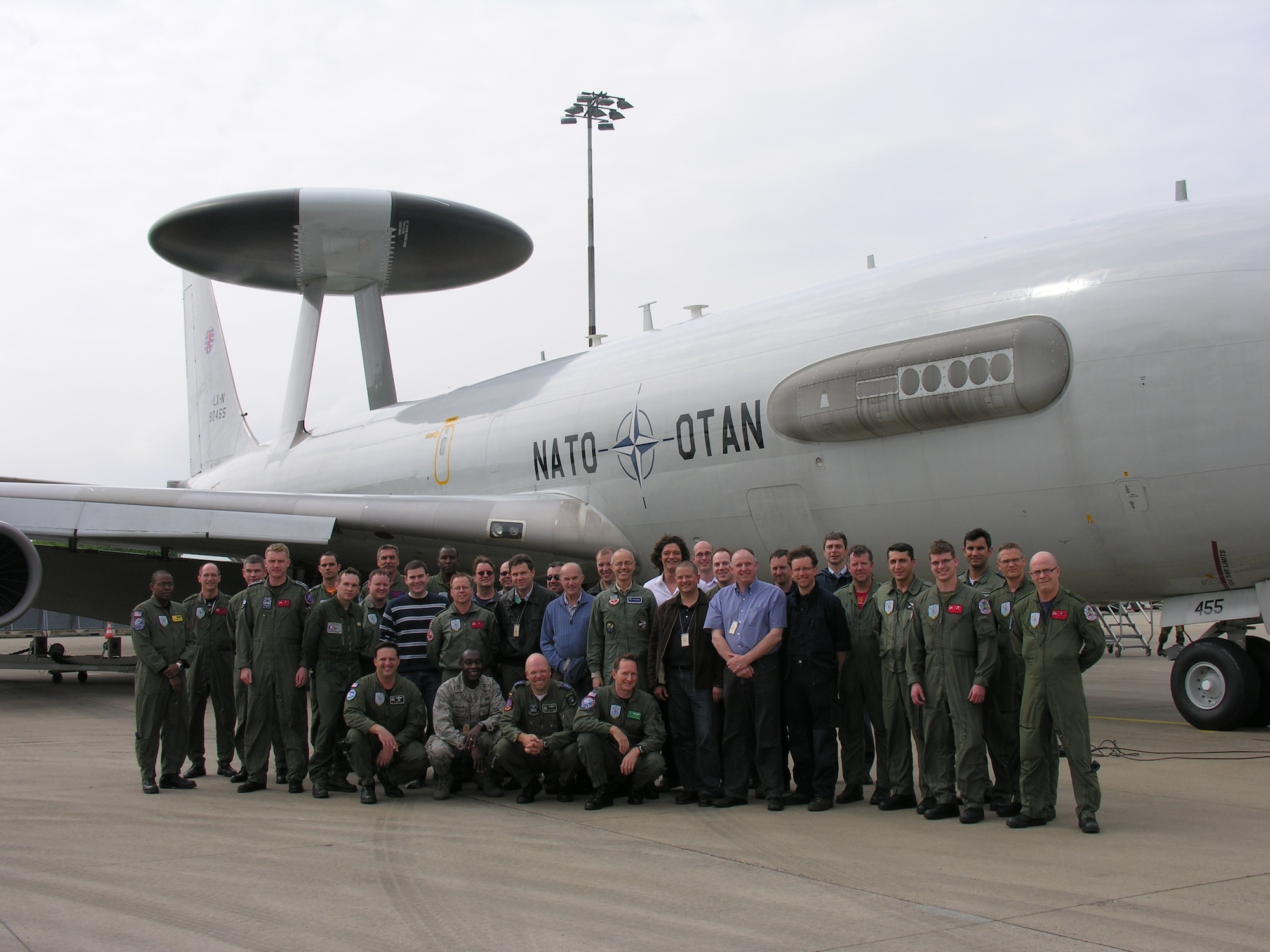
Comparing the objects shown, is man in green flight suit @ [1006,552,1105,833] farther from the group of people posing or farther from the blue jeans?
the blue jeans

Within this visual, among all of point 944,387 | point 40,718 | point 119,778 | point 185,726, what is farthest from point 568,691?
point 40,718

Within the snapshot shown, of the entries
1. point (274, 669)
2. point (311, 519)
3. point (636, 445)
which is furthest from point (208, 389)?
point (274, 669)

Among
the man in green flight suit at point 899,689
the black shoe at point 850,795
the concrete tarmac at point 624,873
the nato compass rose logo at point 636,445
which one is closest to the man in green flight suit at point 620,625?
the concrete tarmac at point 624,873

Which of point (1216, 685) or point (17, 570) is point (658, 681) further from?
point (17, 570)

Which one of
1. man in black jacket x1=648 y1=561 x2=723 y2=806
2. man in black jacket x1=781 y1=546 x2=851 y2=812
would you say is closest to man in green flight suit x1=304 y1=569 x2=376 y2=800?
man in black jacket x1=648 y1=561 x2=723 y2=806

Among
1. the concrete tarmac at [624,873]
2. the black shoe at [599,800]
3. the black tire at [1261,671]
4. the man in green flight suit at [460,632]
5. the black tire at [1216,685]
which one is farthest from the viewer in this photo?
the black tire at [1261,671]

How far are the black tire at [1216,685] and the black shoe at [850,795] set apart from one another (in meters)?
3.54

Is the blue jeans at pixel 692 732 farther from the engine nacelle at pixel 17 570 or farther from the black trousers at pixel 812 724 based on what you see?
the engine nacelle at pixel 17 570

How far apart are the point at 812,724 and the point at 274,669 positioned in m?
3.83

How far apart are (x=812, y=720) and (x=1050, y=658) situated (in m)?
1.57

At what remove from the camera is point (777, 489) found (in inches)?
Result: 419

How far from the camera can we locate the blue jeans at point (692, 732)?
704 cm

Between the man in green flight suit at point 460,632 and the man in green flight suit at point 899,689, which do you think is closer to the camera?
the man in green flight suit at point 899,689

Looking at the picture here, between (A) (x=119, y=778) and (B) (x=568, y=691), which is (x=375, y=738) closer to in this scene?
(B) (x=568, y=691)
